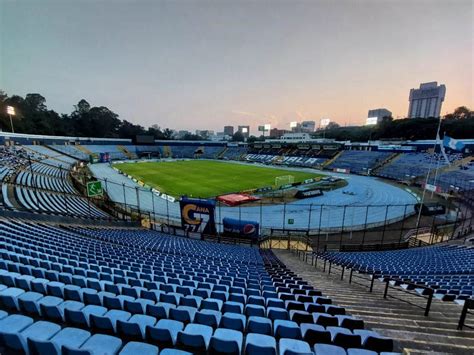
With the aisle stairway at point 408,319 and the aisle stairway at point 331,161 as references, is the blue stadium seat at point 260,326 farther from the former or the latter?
the aisle stairway at point 331,161

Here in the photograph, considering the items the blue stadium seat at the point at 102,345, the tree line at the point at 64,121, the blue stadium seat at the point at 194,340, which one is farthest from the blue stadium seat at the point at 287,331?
the tree line at the point at 64,121

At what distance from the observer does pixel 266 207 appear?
102 feet

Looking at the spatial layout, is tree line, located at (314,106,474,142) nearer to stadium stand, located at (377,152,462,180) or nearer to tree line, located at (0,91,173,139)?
stadium stand, located at (377,152,462,180)

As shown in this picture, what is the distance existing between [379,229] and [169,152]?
89.4 meters

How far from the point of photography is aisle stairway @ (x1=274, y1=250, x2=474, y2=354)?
419 centimetres

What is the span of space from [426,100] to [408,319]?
217576 millimetres

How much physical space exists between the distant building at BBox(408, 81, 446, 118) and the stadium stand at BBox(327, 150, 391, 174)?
126 metres

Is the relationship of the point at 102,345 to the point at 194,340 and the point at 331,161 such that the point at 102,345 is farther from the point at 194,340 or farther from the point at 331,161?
the point at 331,161

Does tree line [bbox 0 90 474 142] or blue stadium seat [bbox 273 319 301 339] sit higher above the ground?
tree line [bbox 0 90 474 142]

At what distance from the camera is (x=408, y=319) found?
5.59 metres

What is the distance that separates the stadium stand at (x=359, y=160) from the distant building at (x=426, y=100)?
413 feet

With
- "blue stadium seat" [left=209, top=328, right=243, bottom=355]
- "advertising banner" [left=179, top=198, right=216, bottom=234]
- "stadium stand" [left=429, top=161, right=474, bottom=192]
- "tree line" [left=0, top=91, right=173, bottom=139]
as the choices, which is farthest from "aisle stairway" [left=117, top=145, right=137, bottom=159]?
"blue stadium seat" [left=209, top=328, right=243, bottom=355]

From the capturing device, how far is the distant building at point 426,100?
158250 millimetres

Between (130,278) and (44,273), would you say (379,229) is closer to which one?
(130,278)
